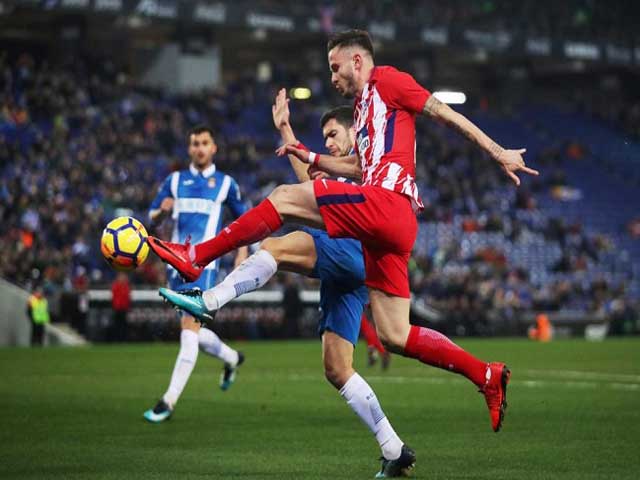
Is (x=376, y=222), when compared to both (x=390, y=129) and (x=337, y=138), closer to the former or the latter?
(x=390, y=129)

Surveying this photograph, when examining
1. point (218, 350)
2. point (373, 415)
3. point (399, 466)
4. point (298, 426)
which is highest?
point (373, 415)

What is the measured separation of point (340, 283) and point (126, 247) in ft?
5.02

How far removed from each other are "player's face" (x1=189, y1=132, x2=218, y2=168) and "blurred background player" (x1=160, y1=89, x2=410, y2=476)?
3.33 m

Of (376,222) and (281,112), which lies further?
(281,112)

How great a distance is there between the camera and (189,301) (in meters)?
6.54

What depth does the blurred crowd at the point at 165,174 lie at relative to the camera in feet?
99.3

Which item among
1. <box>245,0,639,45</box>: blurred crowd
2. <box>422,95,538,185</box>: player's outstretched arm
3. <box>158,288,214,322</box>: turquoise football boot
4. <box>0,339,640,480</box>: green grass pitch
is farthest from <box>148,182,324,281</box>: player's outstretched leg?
<box>245,0,639,45</box>: blurred crowd

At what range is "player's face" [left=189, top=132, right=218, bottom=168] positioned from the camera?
37.6ft

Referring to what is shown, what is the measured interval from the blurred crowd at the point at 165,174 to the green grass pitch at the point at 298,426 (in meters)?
11.9

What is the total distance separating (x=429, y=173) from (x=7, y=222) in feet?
57.2

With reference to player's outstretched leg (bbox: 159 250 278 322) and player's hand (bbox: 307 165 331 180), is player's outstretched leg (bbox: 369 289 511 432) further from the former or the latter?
player's hand (bbox: 307 165 331 180)

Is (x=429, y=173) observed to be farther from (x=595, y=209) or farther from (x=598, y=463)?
(x=598, y=463)

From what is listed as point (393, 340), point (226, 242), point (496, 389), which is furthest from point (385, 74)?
point (496, 389)

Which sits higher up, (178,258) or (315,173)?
(315,173)
